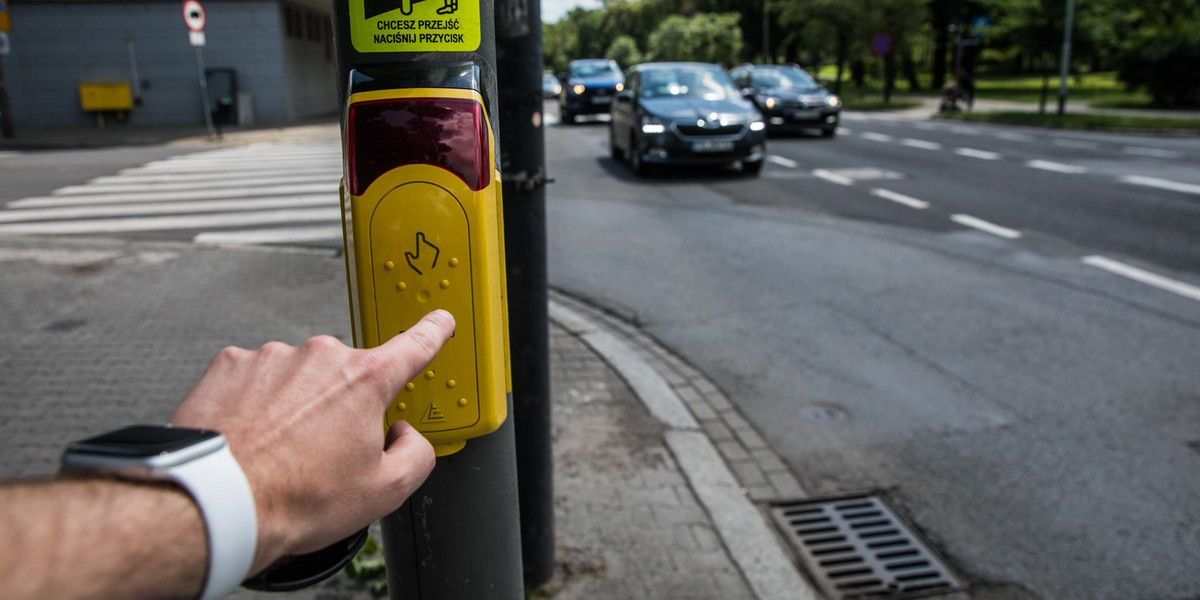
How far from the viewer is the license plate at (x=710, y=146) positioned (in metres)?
13.5

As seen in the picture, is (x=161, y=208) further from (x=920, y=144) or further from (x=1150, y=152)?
(x=1150, y=152)

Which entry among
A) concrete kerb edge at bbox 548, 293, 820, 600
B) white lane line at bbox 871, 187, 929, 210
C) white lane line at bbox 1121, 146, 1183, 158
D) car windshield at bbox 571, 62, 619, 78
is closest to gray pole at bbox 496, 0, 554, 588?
concrete kerb edge at bbox 548, 293, 820, 600

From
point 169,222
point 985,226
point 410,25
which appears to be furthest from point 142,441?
point 169,222

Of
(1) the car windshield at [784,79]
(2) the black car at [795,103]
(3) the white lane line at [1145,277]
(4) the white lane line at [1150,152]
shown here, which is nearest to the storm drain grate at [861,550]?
(3) the white lane line at [1145,277]

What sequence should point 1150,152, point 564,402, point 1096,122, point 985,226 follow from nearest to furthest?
point 564,402, point 985,226, point 1150,152, point 1096,122

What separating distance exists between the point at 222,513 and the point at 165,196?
1291 centimetres

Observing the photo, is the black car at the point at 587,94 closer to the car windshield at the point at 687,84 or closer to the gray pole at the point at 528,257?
the car windshield at the point at 687,84

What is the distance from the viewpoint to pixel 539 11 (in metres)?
2.69

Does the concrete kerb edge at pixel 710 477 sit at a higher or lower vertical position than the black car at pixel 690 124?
lower

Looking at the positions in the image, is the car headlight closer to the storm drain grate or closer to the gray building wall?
the storm drain grate

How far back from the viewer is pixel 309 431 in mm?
915

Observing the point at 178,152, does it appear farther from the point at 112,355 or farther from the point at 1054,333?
the point at 1054,333

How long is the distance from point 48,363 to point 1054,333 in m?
6.21

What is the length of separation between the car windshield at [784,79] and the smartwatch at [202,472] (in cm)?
2095
